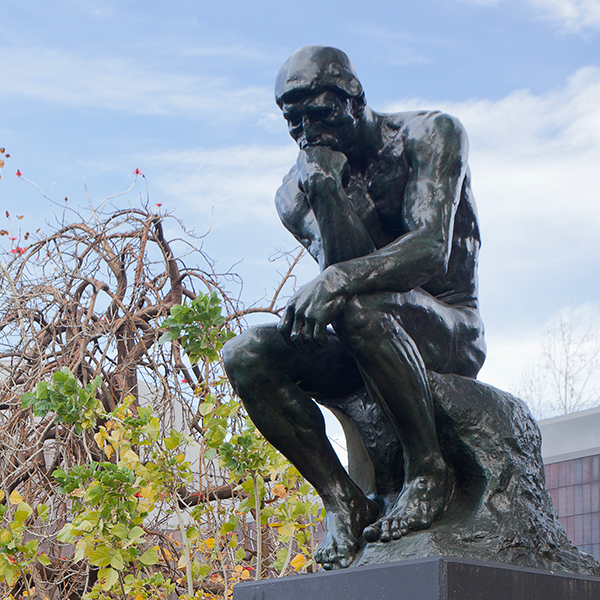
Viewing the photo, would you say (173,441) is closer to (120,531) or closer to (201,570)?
(120,531)

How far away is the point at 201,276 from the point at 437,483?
3.04 meters

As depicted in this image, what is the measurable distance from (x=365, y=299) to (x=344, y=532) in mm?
569

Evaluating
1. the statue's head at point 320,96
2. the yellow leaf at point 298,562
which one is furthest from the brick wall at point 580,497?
the statue's head at point 320,96

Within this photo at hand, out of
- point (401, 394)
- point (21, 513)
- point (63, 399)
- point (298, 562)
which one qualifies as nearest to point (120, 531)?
point (21, 513)

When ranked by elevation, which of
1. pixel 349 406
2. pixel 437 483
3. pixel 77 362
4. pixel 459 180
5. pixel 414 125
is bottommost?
pixel 437 483

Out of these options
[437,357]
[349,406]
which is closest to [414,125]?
[437,357]

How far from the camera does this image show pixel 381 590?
1551 mm

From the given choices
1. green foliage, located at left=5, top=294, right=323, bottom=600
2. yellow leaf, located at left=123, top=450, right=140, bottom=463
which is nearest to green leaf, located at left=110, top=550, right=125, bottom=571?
green foliage, located at left=5, top=294, right=323, bottom=600

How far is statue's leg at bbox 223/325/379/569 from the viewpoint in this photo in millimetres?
1900

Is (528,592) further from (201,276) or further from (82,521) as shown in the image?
(201,276)

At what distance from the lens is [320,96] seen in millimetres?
1916

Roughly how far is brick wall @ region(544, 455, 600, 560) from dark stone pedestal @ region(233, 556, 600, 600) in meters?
5.92

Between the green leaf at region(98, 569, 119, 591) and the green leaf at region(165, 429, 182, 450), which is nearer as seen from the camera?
the green leaf at region(98, 569, 119, 591)

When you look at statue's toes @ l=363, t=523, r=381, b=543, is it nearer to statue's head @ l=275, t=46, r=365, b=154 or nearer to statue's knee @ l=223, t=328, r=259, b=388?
statue's knee @ l=223, t=328, r=259, b=388
